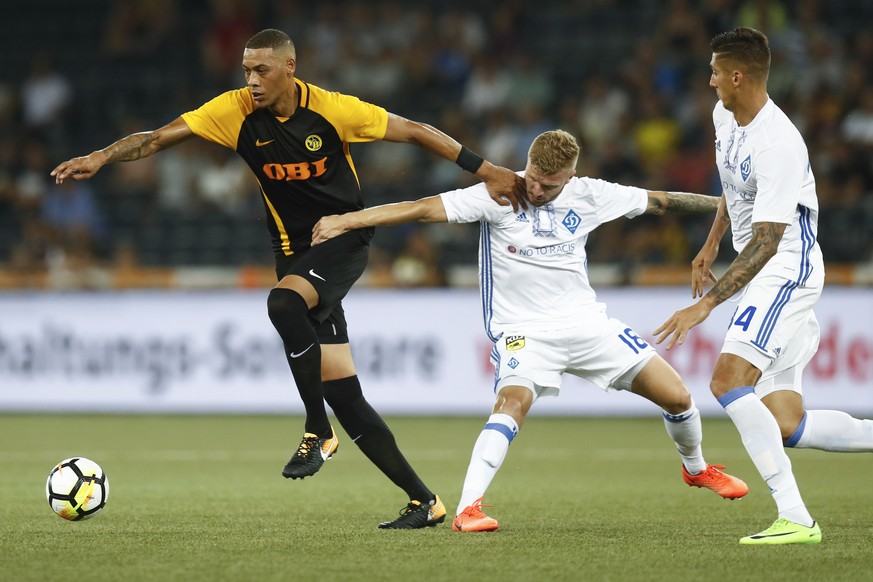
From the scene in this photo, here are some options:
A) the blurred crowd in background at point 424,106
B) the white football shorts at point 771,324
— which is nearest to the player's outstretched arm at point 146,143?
the white football shorts at point 771,324

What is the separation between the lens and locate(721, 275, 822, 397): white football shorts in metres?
5.81

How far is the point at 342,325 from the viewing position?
677 cm

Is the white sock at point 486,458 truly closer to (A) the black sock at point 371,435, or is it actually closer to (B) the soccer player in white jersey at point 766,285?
(A) the black sock at point 371,435

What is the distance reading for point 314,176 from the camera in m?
6.48

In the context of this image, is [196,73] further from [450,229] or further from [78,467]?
[78,467]

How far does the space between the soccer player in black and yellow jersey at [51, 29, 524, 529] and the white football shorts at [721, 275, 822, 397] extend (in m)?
1.28

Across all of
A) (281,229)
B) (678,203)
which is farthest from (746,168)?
(281,229)

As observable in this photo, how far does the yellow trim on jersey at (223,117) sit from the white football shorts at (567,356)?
1.70 metres

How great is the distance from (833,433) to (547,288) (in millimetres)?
1535

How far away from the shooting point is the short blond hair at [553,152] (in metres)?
6.24

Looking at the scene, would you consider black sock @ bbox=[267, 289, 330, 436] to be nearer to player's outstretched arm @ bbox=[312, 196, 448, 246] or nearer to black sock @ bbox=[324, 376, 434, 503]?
black sock @ bbox=[324, 376, 434, 503]

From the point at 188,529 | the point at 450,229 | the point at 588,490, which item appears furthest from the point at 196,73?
the point at 188,529

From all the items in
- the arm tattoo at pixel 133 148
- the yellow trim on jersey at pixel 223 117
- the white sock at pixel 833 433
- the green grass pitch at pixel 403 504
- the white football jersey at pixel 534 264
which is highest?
the yellow trim on jersey at pixel 223 117

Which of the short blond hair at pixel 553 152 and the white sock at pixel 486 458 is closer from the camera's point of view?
the white sock at pixel 486 458
